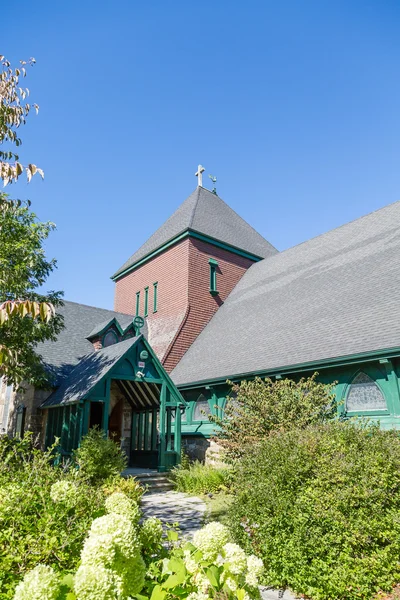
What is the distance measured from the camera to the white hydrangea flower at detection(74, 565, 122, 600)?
7.23 feet

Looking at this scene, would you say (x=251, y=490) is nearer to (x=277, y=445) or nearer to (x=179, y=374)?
(x=277, y=445)

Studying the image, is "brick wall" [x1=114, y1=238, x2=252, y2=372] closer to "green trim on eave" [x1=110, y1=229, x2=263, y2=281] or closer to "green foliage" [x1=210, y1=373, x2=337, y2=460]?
"green trim on eave" [x1=110, y1=229, x2=263, y2=281]

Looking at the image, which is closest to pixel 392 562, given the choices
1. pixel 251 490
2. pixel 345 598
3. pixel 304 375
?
pixel 345 598

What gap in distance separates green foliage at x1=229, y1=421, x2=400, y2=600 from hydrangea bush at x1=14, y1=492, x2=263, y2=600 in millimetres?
2453

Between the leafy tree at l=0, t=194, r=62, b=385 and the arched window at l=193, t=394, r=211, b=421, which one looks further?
the arched window at l=193, t=394, r=211, b=421

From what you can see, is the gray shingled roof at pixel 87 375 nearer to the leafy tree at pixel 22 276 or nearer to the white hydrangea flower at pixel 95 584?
the leafy tree at pixel 22 276

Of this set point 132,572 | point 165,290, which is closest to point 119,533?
point 132,572

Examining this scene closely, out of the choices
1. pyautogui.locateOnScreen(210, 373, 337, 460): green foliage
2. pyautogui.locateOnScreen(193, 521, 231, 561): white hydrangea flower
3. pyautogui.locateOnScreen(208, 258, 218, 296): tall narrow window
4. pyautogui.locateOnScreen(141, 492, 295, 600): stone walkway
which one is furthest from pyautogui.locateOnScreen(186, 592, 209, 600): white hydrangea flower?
pyautogui.locateOnScreen(208, 258, 218, 296): tall narrow window

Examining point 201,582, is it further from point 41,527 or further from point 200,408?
point 200,408

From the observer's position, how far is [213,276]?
22.9 metres

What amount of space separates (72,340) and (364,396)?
45.0ft

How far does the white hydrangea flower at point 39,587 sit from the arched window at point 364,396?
10503mm

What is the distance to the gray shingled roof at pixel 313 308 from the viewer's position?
12.5m

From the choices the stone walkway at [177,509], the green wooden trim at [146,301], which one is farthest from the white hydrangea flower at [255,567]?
the green wooden trim at [146,301]
